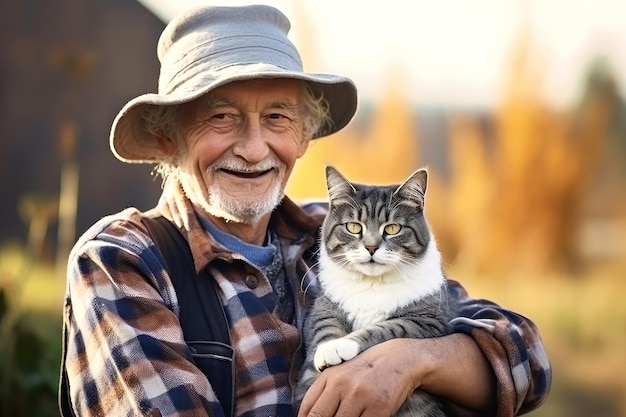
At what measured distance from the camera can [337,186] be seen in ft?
7.98

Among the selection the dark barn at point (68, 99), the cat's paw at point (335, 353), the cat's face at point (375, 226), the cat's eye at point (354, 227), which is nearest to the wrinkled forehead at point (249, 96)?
the cat's face at point (375, 226)

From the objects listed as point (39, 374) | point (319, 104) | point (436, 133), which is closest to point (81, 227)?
point (39, 374)

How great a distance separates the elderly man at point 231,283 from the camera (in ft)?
6.40

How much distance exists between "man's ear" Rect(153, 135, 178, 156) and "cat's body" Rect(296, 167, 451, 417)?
1.53ft

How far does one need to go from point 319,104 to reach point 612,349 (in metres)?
2.36

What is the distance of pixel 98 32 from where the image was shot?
468 cm

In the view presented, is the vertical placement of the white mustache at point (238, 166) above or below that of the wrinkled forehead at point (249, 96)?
below

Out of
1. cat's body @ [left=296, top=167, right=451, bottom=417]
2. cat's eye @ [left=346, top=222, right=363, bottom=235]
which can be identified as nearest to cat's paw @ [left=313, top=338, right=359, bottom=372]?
cat's body @ [left=296, top=167, right=451, bottom=417]

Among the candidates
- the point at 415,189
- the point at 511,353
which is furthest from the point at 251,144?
A: the point at 511,353

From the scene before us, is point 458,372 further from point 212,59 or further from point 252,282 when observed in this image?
point 212,59

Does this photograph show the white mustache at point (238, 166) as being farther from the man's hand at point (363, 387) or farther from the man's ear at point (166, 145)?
the man's hand at point (363, 387)

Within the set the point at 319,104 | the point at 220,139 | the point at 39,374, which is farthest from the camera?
the point at 39,374

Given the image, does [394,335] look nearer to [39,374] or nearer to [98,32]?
[39,374]

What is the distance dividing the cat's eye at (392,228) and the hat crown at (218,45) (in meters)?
0.51
